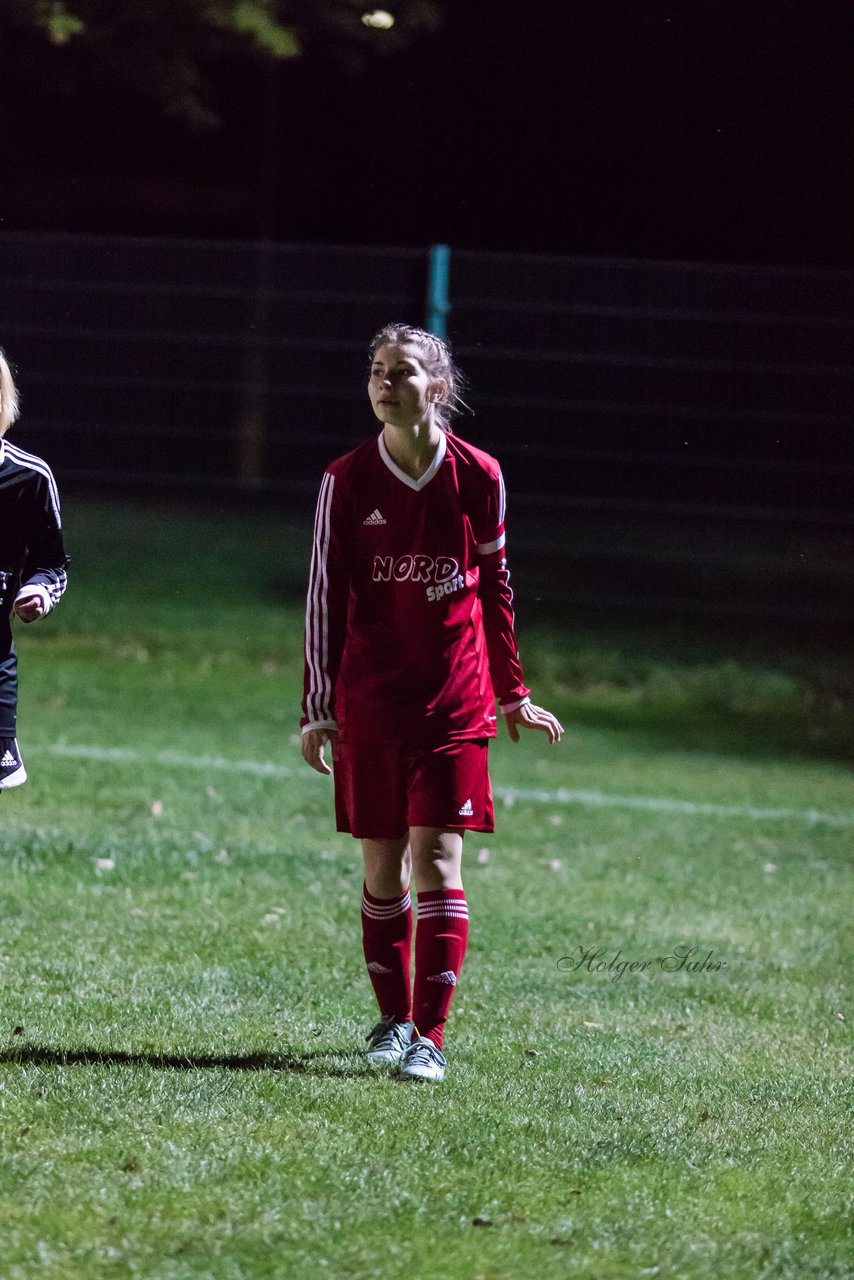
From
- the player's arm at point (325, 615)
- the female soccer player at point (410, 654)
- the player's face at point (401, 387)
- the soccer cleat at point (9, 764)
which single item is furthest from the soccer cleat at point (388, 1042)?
the player's face at point (401, 387)

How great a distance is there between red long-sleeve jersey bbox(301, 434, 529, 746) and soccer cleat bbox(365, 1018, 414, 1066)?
0.78 metres

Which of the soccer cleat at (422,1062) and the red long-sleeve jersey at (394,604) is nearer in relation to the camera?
the soccer cleat at (422,1062)

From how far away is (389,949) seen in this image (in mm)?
4824

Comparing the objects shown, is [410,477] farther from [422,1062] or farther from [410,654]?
[422,1062]

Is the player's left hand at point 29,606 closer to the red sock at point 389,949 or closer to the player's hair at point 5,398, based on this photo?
the player's hair at point 5,398

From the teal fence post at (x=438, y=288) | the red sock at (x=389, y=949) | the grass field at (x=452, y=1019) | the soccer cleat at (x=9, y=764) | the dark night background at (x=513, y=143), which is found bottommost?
the grass field at (x=452, y=1019)

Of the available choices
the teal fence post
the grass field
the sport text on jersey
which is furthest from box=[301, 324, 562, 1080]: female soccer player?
the teal fence post

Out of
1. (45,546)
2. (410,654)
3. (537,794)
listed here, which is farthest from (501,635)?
(537,794)

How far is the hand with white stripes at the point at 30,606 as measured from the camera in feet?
14.9

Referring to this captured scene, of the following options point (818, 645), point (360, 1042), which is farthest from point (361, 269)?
point (360, 1042)

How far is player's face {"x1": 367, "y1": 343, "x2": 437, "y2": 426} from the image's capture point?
461cm

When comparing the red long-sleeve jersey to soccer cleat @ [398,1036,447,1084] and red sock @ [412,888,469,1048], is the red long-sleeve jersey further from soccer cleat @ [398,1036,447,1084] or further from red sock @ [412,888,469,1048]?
soccer cleat @ [398,1036,447,1084]

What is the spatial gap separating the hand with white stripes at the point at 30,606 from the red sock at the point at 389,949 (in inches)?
44.0

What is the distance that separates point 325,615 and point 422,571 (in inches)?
10.8
